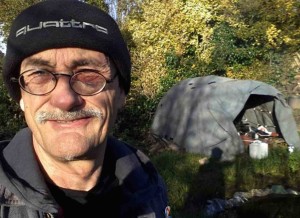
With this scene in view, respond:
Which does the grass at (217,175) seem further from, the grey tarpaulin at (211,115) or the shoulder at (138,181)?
the shoulder at (138,181)

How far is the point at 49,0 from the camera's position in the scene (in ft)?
6.79

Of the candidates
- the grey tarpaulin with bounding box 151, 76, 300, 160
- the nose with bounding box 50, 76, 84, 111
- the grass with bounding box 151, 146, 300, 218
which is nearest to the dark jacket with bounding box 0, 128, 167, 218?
the nose with bounding box 50, 76, 84, 111

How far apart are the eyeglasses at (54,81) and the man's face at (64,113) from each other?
0.02 m

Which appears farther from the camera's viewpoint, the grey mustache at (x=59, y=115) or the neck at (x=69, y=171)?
the neck at (x=69, y=171)

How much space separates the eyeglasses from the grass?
5.30 meters

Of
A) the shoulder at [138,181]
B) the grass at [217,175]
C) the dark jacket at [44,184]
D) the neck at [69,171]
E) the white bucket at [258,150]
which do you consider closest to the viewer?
the dark jacket at [44,184]

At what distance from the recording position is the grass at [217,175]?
786cm

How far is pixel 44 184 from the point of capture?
1889 millimetres

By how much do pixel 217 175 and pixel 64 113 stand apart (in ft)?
25.0

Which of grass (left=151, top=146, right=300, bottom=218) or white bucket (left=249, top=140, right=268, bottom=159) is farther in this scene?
white bucket (left=249, top=140, right=268, bottom=159)

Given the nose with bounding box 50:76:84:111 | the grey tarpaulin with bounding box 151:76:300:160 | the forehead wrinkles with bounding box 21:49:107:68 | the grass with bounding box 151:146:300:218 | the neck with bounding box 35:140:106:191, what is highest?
the forehead wrinkles with bounding box 21:49:107:68

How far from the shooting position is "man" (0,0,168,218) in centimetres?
194

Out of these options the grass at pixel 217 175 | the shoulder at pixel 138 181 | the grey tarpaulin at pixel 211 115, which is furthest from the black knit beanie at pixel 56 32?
the grey tarpaulin at pixel 211 115

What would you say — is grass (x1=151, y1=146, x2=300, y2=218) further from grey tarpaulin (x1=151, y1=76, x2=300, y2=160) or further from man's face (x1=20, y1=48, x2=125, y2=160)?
man's face (x1=20, y1=48, x2=125, y2=160)
